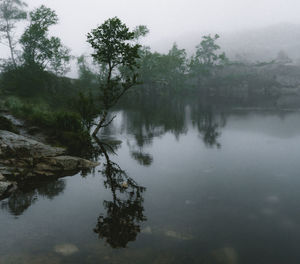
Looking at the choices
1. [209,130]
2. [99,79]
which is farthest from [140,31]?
[209,130]

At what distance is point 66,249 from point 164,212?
4.11m

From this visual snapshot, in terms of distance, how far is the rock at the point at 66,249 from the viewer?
790cm

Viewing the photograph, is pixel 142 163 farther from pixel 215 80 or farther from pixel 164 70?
pixel 215 80

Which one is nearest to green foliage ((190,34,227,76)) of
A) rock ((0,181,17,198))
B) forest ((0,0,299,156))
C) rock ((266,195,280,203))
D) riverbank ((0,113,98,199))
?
forest ((0,0,299,156))

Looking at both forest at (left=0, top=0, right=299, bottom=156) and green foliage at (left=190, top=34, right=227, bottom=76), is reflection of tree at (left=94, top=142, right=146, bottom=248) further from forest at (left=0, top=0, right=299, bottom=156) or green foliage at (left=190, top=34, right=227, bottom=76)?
green foliage at (left=190, top=34, right=227, bottom=76)

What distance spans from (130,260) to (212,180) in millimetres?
7887

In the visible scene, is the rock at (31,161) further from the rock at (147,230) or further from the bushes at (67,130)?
the rock at (147,230)

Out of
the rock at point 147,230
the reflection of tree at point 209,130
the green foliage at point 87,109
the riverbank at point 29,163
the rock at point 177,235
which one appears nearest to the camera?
the rock at point 177,235

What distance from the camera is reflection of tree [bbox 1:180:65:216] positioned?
1067cm

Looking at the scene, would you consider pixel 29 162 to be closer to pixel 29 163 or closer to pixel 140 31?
pixel 29 163

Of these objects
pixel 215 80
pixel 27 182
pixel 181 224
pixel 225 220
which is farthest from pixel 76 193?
pixel 215 80

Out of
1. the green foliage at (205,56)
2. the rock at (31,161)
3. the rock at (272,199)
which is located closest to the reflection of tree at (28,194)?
the rock at (31,161)

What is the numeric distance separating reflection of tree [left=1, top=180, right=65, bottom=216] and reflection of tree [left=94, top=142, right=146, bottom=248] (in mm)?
2538

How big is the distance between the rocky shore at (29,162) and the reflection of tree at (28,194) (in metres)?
0.56
